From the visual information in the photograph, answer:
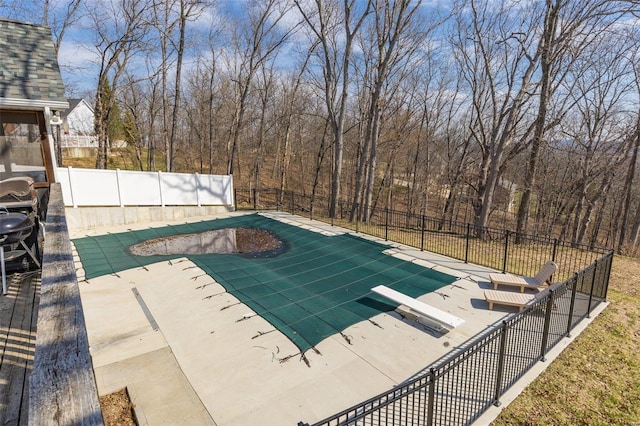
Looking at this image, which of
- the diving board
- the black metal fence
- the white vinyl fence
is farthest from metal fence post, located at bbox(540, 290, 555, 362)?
the white vinyl fence

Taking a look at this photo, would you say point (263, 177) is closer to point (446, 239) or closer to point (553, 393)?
point (446, 239)

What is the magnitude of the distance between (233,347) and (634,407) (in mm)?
5271

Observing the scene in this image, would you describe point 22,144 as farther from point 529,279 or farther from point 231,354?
point 529,279

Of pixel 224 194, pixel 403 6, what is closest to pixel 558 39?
pixel 403 6

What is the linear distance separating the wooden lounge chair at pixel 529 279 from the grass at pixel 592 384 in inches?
42.7

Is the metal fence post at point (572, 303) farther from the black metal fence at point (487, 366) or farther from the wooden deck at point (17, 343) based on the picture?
the wooden deck at point (17, 343)

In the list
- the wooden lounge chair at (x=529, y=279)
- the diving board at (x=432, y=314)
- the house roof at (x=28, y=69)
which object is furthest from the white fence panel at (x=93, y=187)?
the wooden lounge chair at (x=529, y=279)

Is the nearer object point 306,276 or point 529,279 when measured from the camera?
point 529,279

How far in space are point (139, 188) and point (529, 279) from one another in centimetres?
1297

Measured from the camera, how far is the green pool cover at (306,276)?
19.0 feet

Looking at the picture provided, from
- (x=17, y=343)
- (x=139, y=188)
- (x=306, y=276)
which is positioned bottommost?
(x=306, y=276)

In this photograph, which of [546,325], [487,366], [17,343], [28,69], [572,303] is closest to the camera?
[17,343]

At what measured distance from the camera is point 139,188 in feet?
41.3

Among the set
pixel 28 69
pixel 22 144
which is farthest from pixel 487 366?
pixel 28 69
